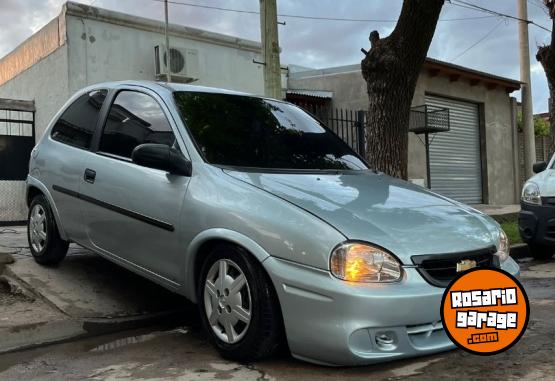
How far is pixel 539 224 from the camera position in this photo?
719 cm

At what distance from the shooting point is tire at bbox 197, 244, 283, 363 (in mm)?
3193

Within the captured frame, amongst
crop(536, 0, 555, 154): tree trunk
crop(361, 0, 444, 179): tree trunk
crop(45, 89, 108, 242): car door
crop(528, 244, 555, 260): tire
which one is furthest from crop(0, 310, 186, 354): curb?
crop(536, 0, 555, 154): tree trunk

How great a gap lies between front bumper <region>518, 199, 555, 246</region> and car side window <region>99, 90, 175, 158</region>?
5.02 m

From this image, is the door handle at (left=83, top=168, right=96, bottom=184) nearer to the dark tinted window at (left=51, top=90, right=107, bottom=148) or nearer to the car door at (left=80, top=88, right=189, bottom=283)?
the car door at (left=80, top=88, right=189, bottom=283)

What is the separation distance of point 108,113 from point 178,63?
337 inches

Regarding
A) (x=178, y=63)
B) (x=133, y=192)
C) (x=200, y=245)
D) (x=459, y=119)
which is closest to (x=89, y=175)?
(x=133, y=192)

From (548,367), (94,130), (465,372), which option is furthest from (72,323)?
(548,367)

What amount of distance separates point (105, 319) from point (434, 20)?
5.43 meters

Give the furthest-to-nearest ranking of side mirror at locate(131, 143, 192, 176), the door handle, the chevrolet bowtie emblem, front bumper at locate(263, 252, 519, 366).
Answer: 1. the door handle
2. side mirror at locate(131, 143, 192, 176)
3. the chevrolet bowtie emblem
4. front bumper at locate(263, 252, 519, 366)

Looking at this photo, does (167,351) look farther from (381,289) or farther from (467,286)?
(467,286)

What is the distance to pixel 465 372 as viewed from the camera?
3240mm

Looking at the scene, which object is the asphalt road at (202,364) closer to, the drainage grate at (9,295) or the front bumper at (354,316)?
the front bumper at (354,316)

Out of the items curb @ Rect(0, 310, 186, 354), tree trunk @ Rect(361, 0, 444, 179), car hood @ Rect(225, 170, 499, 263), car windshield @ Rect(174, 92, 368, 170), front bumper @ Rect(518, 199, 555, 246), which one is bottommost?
curb @ Rect(0, 310, 186, 354)

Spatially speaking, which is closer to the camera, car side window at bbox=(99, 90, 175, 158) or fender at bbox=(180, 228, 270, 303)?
fender at bbox=(180, 228, 270, 303)
